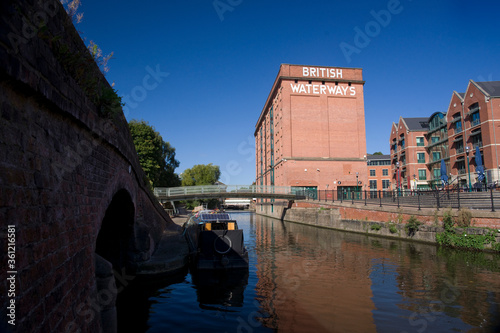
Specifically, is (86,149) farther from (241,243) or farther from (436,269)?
(436,269)

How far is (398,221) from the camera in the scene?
60.6 ft

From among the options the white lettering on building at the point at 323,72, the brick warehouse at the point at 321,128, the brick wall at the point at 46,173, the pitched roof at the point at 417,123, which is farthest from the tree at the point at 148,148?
the pitched roof at the point at 417,123

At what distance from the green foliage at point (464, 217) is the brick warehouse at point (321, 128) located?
25871mm

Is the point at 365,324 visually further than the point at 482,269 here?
No

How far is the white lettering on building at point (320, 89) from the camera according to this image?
4266cm

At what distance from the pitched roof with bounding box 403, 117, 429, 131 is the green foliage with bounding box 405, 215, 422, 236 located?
39.2 m

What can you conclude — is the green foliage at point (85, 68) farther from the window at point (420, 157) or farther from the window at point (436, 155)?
the window at point (420, 157)

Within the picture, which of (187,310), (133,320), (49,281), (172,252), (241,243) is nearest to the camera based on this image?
(49,281)

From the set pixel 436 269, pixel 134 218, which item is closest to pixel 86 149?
pixel 134 218

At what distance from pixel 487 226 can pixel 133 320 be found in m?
14.9

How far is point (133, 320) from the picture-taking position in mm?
7168

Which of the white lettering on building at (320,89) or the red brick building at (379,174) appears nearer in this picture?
the white lettering on building at (320,89)

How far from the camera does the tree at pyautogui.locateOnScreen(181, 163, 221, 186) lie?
67.5m

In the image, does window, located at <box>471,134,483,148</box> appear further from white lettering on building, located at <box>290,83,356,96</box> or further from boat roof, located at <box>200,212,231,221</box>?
boat roof, located at <box>200,212,231,221</box>
